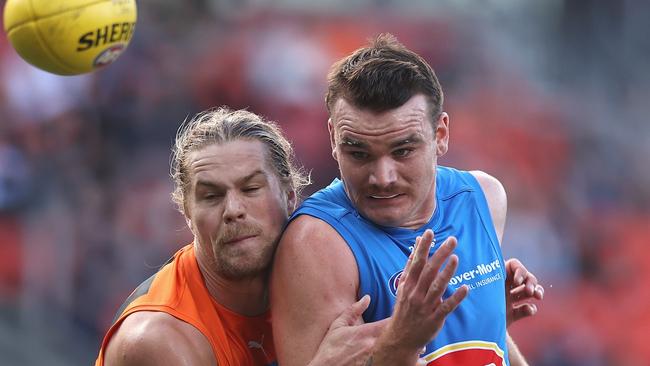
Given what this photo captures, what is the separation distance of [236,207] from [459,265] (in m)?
0.99

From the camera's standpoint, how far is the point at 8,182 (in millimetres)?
8344

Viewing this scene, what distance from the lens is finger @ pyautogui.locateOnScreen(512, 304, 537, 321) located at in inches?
177

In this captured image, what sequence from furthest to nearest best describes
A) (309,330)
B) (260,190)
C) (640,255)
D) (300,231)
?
(640,255) < (260,190) < (300,231) < (309,330)

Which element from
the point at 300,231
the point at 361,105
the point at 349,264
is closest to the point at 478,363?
the point at 349,264

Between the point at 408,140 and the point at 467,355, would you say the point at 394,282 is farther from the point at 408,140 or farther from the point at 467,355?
the point at 408,140

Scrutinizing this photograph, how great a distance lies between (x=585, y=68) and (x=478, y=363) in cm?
618

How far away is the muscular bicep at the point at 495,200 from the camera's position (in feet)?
14.4

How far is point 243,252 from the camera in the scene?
3.97 metres

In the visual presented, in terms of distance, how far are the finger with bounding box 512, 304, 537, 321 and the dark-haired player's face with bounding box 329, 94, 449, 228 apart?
99 centimetres

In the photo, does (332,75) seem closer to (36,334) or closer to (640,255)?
(36,334)

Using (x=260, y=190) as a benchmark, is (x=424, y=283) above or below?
below

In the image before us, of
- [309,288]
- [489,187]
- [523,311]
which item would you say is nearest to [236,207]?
[309,288]

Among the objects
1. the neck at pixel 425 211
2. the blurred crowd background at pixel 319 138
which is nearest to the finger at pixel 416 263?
the neck at pixel 425 211

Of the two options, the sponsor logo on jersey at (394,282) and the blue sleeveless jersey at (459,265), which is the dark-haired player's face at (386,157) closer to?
the blue sleeveless jersey at (459,265)
